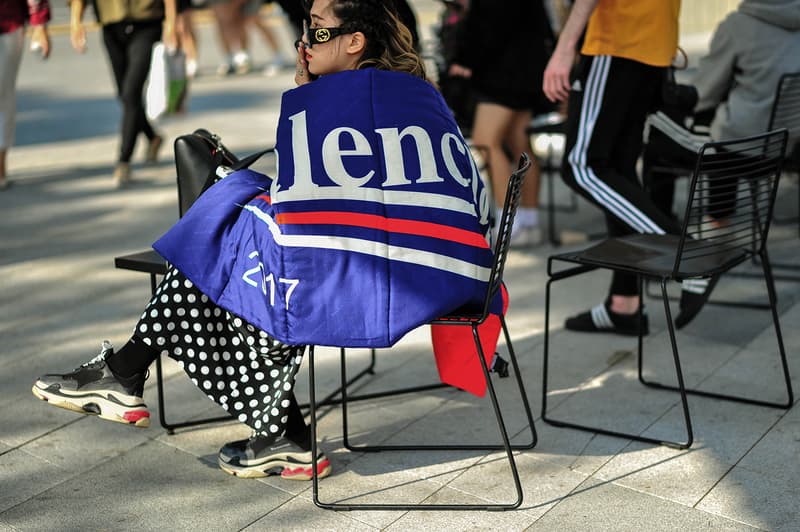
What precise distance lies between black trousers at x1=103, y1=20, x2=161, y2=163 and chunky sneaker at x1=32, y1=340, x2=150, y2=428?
4268 millimetres

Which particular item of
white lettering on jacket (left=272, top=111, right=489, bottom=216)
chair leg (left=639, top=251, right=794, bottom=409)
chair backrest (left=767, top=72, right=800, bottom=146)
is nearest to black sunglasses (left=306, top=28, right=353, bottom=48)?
white lettering on jacket (left=272, top=111, right=489, bottom=216)

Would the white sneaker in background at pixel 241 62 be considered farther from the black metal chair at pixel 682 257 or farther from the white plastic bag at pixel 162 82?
the black metal chair at pixel 682 257

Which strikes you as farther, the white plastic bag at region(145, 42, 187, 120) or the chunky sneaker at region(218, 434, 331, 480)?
the white plastic bag at region(145, 42, 187, 120)

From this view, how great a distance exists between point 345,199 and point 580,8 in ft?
5.37

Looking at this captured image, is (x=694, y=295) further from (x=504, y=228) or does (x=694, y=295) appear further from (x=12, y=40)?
(x=12, y=40)

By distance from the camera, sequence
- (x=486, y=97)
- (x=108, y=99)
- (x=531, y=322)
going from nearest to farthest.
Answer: (x=531, y=322), (x=486, y=97), (x=108, y=99)

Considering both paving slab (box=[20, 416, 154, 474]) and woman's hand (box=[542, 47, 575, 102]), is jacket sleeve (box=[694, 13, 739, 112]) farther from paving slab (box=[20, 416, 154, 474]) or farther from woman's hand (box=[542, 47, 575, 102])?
paving slab (box=[20, 416, 154, 474])

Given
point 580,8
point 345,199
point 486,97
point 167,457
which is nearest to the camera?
point 345,199

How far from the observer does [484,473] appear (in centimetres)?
332

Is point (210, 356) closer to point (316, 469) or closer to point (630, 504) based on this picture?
point (316, 469)

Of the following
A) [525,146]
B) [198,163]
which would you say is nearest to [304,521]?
[198,163]

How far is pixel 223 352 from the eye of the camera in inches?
127

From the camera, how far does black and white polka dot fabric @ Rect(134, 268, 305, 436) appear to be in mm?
3137

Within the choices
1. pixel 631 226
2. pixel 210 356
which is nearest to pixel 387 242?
pixel 210 356
